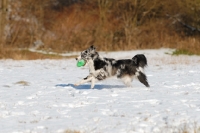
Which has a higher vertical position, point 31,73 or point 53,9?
point 53,9

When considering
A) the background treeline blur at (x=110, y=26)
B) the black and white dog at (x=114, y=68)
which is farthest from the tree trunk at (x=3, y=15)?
the black and white dog at (x=114, y=68)

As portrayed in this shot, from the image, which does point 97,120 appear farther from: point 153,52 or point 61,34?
point 61,34

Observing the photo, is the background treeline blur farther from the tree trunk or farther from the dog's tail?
the dog's tail

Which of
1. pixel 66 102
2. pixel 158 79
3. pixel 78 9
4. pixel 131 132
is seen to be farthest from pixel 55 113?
pixel 78 9

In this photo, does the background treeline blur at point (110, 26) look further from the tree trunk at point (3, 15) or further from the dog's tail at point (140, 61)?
the dog's tail at point (140, 61)

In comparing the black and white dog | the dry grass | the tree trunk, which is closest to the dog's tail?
the black and white dog

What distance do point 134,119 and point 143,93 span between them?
277 cm

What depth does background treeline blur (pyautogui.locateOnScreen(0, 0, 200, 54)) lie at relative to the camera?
92.4 feet

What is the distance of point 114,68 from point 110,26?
2075 centimetres

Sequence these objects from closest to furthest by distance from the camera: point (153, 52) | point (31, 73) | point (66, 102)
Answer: point (66, 102) < point (31, 73) < point (153, 52)

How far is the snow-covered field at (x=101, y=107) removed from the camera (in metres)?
6.53

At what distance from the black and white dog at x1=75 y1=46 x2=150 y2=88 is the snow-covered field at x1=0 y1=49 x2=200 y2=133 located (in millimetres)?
262

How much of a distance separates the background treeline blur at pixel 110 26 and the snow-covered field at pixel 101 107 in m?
15.9

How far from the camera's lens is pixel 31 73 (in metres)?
15.4
